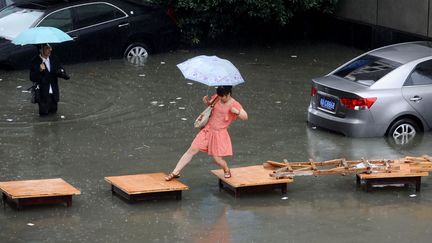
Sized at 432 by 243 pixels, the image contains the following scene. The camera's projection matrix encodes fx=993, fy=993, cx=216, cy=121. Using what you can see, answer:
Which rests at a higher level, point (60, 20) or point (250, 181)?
point (60, 20)

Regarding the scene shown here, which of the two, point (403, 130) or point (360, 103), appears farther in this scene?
point (403, 130)

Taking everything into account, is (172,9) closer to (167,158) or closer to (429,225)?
(167,158)

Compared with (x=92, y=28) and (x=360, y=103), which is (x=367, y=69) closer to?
(x=360, y=103)

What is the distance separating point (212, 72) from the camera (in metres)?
11.6

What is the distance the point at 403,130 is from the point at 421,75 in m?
0.87

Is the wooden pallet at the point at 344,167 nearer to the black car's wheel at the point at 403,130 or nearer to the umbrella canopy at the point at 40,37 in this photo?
the black car's wheel at the point at 403,130

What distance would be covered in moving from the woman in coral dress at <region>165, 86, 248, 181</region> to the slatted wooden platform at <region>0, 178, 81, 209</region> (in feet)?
4.05

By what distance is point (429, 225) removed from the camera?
10773 mm

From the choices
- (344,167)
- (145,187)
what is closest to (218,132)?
(145,187)

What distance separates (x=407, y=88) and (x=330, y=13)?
9091 mm

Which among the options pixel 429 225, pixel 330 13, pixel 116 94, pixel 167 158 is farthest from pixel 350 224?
pixel 330 13

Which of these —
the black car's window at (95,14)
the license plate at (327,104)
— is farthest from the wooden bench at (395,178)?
the black car's window at (95,14)

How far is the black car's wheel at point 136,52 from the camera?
21453 millimetres

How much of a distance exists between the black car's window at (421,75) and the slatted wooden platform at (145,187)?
466 cm
